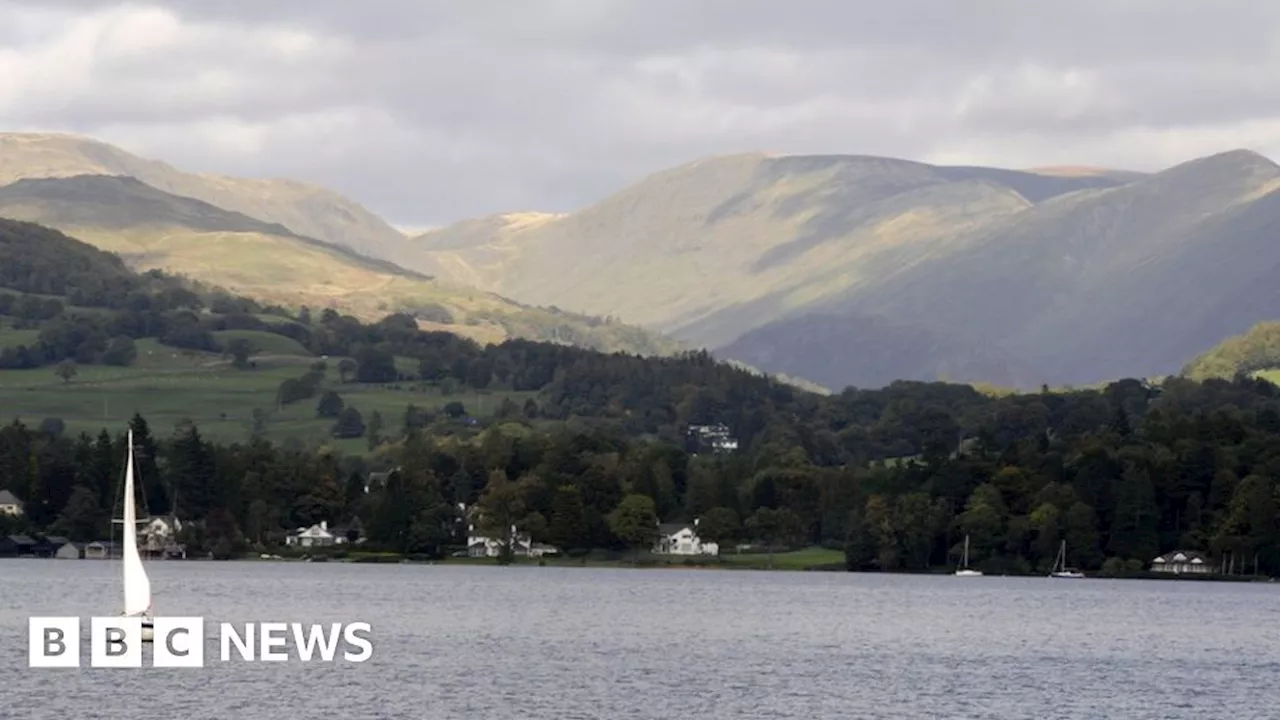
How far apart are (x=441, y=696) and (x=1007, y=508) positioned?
370 ft

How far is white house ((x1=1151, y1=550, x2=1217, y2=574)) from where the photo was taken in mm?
182250

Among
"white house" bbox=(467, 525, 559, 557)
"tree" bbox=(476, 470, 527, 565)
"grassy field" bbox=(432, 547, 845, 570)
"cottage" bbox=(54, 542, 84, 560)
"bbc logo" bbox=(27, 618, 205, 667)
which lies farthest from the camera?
"white house" bbox=(467, 525, 559, 557)

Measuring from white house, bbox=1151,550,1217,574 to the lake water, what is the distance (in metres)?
9.77

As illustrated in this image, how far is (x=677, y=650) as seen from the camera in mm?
103750

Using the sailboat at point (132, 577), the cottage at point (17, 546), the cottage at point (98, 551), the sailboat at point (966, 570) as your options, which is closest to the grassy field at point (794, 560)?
the sailboat at point (966, 570)

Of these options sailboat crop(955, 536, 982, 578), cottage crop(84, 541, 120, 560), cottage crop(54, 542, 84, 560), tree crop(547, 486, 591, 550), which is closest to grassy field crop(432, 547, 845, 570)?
tree crop(547, 486, 591, 550)

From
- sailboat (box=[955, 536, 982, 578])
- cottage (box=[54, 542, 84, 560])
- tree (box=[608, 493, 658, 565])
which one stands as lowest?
sailboat (box=[955, 536, 982, 578])

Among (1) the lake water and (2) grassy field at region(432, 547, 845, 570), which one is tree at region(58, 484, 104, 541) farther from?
(2) grassy field at region(432, 547, 845, 570)

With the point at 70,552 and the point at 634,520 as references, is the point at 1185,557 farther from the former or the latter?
the point at 70,552

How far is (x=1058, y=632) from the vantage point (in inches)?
4798

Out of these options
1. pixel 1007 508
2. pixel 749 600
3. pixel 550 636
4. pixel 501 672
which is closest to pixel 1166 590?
pixel 1007 508

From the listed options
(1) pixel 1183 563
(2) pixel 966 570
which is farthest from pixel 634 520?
(1) pixel 1183 563

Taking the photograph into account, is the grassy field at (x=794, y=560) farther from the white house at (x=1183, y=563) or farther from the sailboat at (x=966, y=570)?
the white house at (x=1183, y=563)

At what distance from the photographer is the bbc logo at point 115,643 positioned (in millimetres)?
87250
